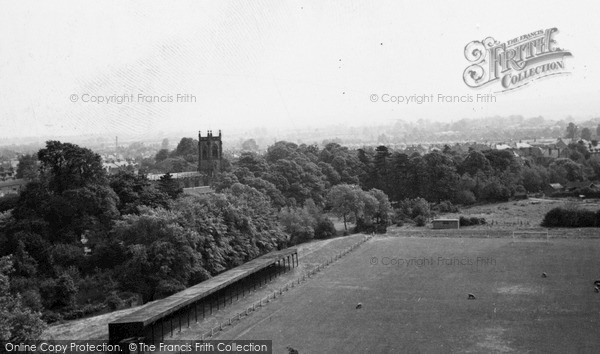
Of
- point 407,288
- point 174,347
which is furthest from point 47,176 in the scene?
point 407,288

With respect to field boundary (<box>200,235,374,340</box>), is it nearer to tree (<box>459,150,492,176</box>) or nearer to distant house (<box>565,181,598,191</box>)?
tree (<box>459,150,492,176</box>)

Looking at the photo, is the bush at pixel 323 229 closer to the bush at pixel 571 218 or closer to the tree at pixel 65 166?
the bush at pixel 571 218

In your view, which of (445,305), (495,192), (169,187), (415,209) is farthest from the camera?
(495,192)

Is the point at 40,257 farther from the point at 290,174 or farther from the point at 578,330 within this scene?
the point at 290,174

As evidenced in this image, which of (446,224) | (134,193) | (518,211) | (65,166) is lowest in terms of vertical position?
(446,224)

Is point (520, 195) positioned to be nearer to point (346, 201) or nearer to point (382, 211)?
point (382, 211)

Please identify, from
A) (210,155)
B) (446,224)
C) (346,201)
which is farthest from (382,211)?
(210,155)

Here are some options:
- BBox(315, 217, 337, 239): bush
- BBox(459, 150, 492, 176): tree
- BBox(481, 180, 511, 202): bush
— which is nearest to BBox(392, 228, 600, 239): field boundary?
BBox(315, 217, 337, 239): bush
